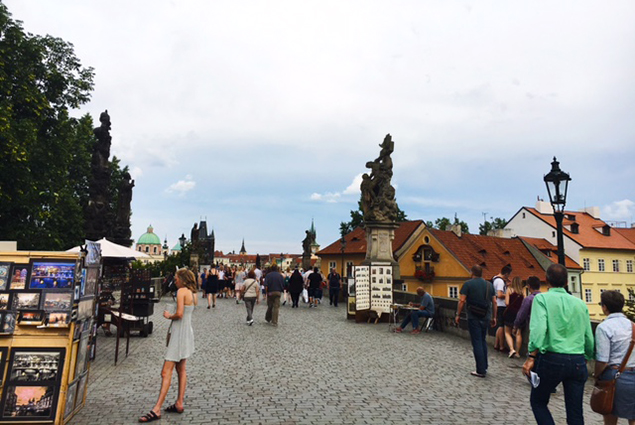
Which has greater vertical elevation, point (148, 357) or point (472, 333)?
point (472, 333)

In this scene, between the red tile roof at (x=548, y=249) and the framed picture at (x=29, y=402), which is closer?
the framed picture at (x=29, y=402)

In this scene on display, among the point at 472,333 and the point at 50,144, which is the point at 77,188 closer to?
the point at 50,144

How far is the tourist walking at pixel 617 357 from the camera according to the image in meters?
4.27

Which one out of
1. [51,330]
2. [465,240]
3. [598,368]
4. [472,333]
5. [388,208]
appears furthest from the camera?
[465,240]

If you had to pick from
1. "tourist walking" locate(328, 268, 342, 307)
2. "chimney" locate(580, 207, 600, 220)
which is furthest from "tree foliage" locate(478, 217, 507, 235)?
"tourist walking" locate(328, 268, 342, 307)

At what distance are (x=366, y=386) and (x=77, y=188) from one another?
3517 centimetres

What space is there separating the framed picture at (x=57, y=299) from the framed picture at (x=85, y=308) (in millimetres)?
178

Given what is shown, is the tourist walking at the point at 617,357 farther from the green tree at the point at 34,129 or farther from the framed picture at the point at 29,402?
the green tree at the point at 34,129

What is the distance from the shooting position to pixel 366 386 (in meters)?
7.23

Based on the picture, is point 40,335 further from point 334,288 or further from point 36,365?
point 334,288

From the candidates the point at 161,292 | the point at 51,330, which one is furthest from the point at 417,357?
the point at 161,292

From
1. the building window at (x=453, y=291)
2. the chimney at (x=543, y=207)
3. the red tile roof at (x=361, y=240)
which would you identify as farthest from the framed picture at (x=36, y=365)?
the chimney at (x=543, y=207)

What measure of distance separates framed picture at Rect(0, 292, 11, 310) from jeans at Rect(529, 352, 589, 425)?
18.1ft

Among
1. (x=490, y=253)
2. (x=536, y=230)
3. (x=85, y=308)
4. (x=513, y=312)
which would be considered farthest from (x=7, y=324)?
(x=536, y=230)
